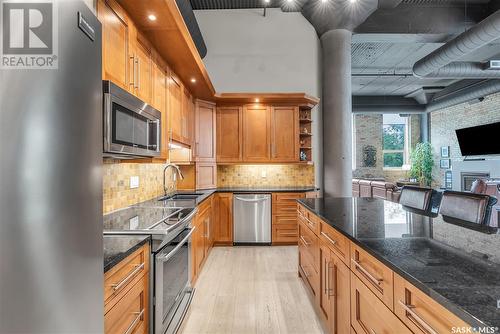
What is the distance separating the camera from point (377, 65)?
706cm

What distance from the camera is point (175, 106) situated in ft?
10.3

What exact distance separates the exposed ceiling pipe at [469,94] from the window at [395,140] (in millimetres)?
2159

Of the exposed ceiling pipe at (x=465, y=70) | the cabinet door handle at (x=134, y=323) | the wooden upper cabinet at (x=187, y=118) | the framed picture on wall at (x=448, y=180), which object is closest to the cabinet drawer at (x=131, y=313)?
the cabinet door handle at (x=134, y=323)

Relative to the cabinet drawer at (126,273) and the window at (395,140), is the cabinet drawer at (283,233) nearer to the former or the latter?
the cabinet drawer at (126,273)

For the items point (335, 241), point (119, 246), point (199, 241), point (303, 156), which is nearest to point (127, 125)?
point (119, 246)

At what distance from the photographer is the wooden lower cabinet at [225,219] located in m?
4.33

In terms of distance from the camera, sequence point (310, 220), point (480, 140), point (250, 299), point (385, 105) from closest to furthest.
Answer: point (310, 220) < point (250, 299) < point (480, 140) < point (385, 105)

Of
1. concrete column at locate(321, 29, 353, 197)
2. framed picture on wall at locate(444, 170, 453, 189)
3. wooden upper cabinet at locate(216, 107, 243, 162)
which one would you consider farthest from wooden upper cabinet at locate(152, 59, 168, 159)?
framed picture on wall at locate(444, 170, 453, 189)

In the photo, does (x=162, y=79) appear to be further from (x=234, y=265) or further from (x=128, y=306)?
(x=234, y=265)

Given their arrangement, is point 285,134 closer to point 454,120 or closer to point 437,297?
point 437,297

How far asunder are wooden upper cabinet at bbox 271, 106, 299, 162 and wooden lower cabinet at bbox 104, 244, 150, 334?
3413mm

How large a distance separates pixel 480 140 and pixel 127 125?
9.35m

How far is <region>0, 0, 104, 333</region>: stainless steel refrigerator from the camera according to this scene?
62 cm

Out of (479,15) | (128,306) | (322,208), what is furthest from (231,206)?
(479,15)
